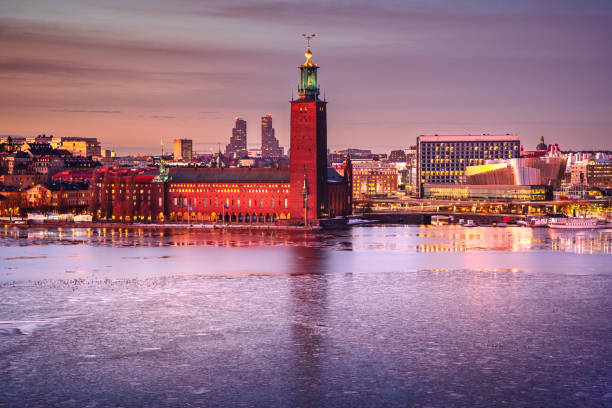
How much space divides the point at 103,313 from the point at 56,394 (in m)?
14.8

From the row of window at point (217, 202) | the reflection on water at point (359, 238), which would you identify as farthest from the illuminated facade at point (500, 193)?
the row of window at point (217, 202)

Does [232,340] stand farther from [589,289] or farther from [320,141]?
[320,141]

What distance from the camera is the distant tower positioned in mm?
121875

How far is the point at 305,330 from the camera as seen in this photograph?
131 feet

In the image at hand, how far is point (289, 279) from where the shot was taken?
191 feet

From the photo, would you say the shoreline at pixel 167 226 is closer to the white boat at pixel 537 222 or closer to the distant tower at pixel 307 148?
the distant tower at pixel 307 148

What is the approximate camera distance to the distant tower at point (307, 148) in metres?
122

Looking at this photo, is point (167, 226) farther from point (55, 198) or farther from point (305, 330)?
point (305, 330)

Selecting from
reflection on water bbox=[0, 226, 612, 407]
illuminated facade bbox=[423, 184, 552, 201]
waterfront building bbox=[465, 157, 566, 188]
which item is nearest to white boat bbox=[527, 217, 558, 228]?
illuminated facade bbox=[423, 184, 552, 201]

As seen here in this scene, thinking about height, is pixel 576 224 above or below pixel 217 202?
below

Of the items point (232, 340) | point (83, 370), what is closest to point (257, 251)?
point (232, 340)

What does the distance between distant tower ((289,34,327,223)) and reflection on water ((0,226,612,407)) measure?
160 feet

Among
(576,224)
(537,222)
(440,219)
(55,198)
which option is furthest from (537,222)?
(55,198)

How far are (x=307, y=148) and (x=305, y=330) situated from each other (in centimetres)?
8415
